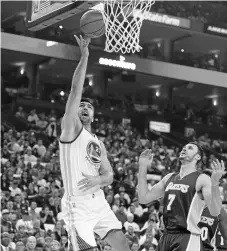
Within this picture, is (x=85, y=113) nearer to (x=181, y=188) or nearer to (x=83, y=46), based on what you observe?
(x=83, y=46)

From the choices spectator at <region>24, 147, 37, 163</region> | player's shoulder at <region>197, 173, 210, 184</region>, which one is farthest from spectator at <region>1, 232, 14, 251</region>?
spectator at <region>24, 147, 37, 163</region>

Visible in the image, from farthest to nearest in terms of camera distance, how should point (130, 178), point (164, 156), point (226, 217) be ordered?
point (164, 156)
point (130, 178)
point (226, 217)

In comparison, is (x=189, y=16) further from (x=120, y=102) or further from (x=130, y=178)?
(x=130, y=178)

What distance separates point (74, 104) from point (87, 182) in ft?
2.50

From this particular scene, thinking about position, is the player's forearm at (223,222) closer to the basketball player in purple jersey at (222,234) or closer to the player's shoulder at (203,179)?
the basketball player in purple jersey at (222,234)

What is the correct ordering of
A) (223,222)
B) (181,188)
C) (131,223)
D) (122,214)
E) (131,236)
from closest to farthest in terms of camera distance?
(181,188)
(223,222)
(131,236)
(131,223)
(122,214)

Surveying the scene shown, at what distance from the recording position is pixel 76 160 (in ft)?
20.9

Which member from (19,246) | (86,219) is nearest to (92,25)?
(86,219)

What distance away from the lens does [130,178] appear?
59.9 feet

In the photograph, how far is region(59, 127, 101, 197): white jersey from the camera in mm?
6348

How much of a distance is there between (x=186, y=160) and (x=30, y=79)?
22.5 m

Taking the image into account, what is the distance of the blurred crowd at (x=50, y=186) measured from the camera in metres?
12.8

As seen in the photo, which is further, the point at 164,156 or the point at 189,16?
the point at 189,16

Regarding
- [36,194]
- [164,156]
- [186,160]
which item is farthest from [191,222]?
[164,156]
